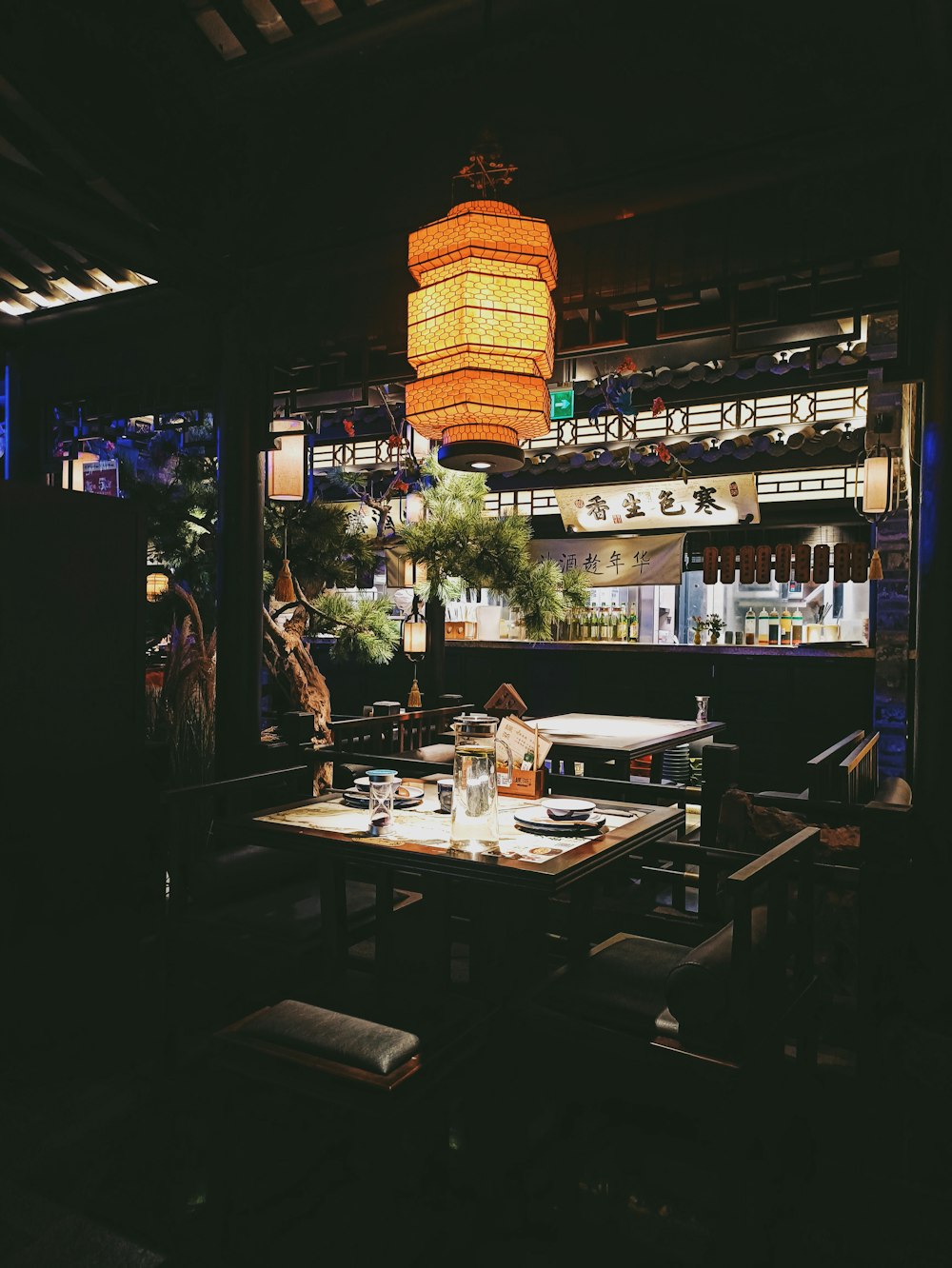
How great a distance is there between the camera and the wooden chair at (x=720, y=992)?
2.33 m

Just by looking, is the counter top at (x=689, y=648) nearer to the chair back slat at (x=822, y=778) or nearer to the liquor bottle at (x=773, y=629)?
the liquor bottle at (x=773, y=629)

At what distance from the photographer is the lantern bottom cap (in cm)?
327

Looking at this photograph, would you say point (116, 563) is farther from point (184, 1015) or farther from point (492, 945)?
point (492, 945)

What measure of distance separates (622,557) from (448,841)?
822 centimetres

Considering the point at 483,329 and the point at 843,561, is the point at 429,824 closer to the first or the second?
the point at 483,329

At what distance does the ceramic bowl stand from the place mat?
0.26ft

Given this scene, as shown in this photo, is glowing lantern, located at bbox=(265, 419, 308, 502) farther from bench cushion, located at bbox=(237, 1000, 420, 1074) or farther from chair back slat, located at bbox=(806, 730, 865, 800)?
bench cushion, located at bbox=(237, 1000, 420, 1074)

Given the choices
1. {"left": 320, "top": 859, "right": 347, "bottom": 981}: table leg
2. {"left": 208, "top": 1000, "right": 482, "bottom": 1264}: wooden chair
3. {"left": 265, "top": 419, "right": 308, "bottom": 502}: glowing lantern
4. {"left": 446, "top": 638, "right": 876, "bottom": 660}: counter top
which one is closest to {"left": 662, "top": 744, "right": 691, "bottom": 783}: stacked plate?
{"left": 446, "top": 638, "right": 876, "bottom": 660}: counter top

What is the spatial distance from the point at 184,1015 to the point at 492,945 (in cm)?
146

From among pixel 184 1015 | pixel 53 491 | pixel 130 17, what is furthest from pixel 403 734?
pixel 130 17

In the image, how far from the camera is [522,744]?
3789mm

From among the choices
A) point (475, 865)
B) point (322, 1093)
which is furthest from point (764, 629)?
point (322, 1093)

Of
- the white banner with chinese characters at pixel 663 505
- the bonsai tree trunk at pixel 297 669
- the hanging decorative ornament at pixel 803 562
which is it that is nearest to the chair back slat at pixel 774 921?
the bonsai tree trunk at pixel 297 669

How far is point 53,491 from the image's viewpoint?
343 centimetres
